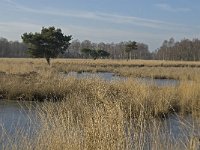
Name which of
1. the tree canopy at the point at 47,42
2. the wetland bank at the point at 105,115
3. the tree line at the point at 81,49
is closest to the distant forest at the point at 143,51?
the tree line at the point at 81,49

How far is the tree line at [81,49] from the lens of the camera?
39.3m

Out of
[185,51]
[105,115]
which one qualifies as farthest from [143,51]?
[105,115]

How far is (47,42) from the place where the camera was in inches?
1543

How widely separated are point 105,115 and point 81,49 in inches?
2557

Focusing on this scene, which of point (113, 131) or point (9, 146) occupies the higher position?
point (113, 131)

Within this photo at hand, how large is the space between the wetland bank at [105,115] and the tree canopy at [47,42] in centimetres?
2108

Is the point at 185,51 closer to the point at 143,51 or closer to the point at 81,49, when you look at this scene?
the point at 143,51

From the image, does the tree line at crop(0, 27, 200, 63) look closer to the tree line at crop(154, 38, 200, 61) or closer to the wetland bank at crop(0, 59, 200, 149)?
the tree line at crop(154, 38, 200, 61)

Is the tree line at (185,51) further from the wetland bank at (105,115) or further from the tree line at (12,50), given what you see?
the wetland bank at (105,115)

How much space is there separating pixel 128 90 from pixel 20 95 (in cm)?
525

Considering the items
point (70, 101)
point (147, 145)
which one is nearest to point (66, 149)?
point (147, 145)

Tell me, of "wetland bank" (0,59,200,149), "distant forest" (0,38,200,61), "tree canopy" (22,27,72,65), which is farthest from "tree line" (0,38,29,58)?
"wetland bank" (0,59,200,149)

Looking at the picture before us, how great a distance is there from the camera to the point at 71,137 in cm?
566

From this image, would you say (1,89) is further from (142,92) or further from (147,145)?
(147,145)
